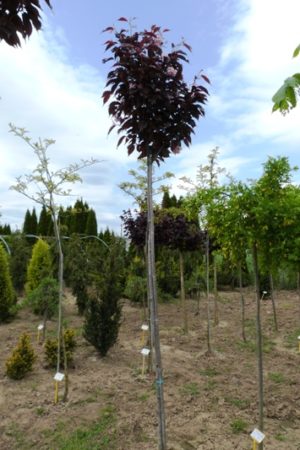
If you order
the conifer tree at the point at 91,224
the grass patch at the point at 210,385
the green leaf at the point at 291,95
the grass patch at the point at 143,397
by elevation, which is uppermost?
the conifer tree at the point at 91,224

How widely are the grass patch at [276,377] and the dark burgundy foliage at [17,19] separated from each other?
563 centimetres

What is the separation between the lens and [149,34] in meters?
2.90

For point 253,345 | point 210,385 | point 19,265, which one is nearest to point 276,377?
point 210,385

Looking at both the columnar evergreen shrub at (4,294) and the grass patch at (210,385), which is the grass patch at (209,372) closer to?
the grass patch at (210,385)

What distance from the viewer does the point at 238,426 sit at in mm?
4137

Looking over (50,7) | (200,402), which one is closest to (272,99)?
(50,7)

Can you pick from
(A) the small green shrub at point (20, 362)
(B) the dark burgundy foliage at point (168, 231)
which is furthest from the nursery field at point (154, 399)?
(B) the dark burgundy foliage at point (168, 231)

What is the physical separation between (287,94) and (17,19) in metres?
1.10

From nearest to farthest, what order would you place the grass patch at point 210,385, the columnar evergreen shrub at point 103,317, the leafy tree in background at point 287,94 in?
the leafy tree in background at point 287,94 < the grass patch at point 210,385 < the columnar evergreen shrub at point 103,317

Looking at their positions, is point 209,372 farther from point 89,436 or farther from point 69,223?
point 69,223

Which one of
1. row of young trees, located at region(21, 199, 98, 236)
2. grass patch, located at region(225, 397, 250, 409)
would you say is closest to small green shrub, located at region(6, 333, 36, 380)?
grass patch, located at region(225, 397, 250, 409)

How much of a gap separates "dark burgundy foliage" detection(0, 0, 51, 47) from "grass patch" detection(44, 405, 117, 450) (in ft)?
12.3

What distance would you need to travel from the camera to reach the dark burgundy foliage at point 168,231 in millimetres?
7371

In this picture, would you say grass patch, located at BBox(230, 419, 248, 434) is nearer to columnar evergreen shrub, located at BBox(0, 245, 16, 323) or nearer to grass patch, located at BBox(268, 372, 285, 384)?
grass patch, located at BBox(268, 372, 285, 384)
